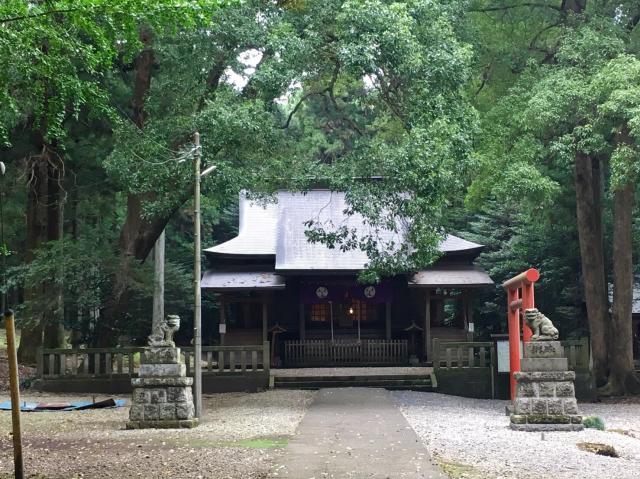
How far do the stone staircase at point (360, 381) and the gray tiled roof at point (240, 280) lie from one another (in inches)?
149

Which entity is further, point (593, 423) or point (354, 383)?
point (354, 383)

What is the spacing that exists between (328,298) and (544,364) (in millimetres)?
12738

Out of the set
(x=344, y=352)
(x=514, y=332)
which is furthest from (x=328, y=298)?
(x=514, y=332)

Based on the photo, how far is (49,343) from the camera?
23.7 metres

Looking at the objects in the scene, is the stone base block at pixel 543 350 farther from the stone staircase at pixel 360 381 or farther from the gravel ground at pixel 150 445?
the stone staircase at pixel 360 381

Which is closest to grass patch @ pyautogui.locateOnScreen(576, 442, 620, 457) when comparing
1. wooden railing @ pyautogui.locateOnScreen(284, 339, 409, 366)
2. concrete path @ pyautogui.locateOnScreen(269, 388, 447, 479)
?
concrete path @ pyautogui.locateOnScreen(269, 388, 447, 479)

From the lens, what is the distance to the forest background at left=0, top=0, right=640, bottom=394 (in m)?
16.2

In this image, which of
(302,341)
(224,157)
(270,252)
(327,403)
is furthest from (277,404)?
(270,252)

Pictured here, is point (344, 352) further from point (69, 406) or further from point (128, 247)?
point (69, 406)

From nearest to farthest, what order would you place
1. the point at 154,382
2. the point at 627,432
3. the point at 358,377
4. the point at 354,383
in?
the point at 154,382 < the point at 627,432 < the point at 354,383 < the point at 358,377

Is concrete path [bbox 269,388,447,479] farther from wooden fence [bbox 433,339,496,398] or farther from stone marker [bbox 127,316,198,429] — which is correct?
wooden fence [bbox 433,339,496,398]

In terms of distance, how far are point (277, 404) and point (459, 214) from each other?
18.0 meters

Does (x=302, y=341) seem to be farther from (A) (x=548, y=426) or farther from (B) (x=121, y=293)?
(A) (x=548, y=426)

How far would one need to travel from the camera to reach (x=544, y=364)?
1270 cm
